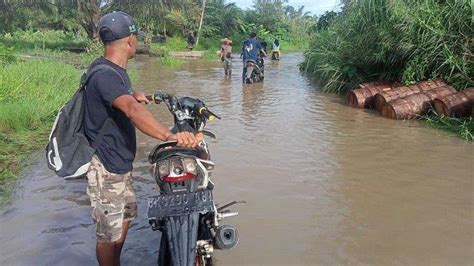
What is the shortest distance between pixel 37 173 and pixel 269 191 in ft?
8.90

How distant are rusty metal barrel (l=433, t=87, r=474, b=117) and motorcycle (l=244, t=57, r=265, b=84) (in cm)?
721

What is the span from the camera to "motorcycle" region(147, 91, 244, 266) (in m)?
2.67

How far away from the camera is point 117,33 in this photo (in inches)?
111

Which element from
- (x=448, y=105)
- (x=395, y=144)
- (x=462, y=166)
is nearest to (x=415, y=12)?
(x=448, y=105)

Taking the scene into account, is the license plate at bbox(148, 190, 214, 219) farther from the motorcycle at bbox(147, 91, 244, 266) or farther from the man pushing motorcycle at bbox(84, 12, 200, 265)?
the man pushing motorcycle at bbox(84, 12, 200, 265)

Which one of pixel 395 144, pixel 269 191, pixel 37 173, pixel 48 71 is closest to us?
pixel 269 191

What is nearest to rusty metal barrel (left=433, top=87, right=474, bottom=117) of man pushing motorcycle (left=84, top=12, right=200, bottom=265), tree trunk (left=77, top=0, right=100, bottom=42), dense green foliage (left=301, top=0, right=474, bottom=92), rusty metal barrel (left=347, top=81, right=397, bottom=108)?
dense green foliage (left=301, top=0, right=474, bottom=92)

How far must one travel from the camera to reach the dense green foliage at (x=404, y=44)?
931 centimetres

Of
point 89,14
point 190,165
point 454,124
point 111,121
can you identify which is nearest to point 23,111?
point 111,121

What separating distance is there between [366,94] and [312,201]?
19.9ft

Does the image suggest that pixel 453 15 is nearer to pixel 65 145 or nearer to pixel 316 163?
pixel 316 163

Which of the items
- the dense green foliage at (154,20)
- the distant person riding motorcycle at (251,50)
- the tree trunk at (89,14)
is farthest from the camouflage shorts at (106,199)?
the tree trunk at (89,14)

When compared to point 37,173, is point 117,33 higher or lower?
higher

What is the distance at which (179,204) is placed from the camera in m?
2.67
